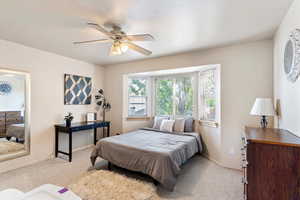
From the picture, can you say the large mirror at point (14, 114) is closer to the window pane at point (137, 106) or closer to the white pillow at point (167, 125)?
the window pane at point (137, 106)

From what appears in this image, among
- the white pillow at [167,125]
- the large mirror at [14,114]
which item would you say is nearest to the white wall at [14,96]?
the large mirror at [14,114]

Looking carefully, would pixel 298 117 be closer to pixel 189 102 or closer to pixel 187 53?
pixel 187 53

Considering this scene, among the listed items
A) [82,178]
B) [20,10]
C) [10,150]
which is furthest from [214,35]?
[10,150]

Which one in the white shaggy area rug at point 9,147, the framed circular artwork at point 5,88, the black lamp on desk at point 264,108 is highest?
the framed circular artwork at point 5,88

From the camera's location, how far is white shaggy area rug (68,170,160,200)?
2135 mm

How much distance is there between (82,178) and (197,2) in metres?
3.04

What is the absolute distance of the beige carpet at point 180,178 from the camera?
2260 millimetres

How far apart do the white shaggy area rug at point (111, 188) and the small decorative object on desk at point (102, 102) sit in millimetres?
2377

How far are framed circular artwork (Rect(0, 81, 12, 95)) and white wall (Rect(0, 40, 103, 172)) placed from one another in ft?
1.03

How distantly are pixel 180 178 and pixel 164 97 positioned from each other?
2469 millimetres

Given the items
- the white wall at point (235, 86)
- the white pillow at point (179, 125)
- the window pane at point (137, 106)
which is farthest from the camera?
the window pane at point (137, 106)

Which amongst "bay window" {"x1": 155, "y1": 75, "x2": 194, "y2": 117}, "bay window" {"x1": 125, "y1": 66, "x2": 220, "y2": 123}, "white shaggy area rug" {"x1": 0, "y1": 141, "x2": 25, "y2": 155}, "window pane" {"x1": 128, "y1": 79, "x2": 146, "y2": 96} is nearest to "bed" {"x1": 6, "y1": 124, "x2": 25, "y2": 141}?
"white shaggy area rug" {"x1": 0, "y1": 141, "x2": 25, "y2": 155}

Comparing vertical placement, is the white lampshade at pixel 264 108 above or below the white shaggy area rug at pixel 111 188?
above

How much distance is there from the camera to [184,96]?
444 cm
